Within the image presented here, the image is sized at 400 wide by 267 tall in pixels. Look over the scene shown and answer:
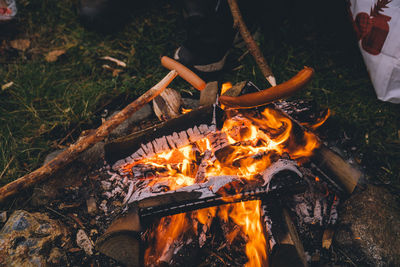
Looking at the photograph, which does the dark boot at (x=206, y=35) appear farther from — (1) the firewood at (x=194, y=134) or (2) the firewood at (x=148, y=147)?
(2) the firewood at (x=148, y=147)

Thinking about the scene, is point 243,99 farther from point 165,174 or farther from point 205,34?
point 205,34

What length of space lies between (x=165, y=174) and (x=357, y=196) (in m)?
1.37

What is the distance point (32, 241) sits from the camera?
1546 millimetres

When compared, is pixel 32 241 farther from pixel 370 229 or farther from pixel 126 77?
pixel 370 229

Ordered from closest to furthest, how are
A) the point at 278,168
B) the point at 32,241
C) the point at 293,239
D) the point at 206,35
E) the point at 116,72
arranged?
the point at 293,239, the point at 278,168, the point at 32,241, the point at 206,35, the point at 116,72

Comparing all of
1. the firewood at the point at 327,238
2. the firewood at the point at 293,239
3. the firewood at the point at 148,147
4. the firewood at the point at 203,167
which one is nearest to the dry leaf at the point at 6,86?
the firewood at the point at 148,147

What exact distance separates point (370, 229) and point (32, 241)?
2.16 metres

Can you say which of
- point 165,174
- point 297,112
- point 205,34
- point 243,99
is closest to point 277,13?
point 205,34

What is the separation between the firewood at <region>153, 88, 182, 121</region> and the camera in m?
2.01

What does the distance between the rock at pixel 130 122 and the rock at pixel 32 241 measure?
0.78 meters

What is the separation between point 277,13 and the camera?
111 inches

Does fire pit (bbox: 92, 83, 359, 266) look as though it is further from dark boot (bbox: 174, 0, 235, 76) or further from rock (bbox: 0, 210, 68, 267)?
dark boot (bbox: 174, 0, 235, 76)

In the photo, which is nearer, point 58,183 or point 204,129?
point 204,129

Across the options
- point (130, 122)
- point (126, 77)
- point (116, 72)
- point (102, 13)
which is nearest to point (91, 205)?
point (130, 122)
